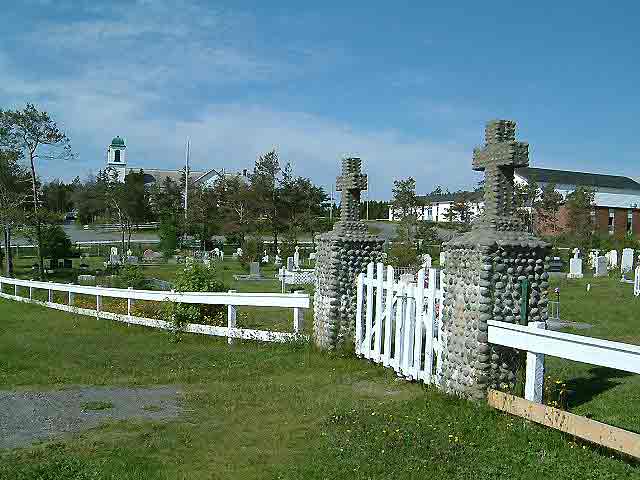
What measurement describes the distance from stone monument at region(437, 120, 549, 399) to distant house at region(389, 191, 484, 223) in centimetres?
3010

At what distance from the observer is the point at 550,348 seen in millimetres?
6137

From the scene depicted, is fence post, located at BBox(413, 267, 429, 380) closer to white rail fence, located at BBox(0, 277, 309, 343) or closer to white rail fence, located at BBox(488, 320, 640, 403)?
white rail fence, located at BBox(488, 320, 640, 403)

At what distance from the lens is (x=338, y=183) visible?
1152 cm

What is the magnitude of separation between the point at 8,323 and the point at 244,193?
4422 centimetres

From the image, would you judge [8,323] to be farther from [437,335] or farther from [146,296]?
[437,335]

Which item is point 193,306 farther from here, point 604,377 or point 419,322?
point 604,377

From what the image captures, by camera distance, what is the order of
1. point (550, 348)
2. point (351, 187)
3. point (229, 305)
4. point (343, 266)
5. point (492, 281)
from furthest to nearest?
point (229, 305) < point (351, 187) < point (343, 266) < point (492, 281) < point (550, 348)

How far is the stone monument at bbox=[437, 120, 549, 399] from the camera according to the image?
7.02 m

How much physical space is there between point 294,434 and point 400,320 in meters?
2.99

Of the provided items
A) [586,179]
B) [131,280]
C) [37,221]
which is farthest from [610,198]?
[131,280]

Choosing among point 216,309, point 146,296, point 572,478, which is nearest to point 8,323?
point 146,296

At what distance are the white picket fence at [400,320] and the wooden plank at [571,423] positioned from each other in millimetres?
1467

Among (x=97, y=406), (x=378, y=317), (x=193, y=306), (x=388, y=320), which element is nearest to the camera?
(x=97, y=406)

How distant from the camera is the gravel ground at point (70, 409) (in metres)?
6.25
